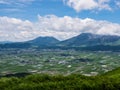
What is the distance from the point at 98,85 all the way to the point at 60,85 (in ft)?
39.7

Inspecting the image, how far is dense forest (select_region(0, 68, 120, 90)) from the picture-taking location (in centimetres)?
9250

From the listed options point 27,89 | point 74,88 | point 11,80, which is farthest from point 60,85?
point 11,80

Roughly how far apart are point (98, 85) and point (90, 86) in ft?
8.49

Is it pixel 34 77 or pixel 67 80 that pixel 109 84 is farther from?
pixel 34 77

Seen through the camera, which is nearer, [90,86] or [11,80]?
[90,86]

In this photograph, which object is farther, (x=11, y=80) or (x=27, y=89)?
(x=11, y=80)

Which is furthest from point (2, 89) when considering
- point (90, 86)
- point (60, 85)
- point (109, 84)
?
point (109, 84)

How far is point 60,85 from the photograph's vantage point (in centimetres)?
9394

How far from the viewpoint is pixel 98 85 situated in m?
94.2

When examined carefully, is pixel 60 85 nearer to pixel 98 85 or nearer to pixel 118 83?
pixel 98 85

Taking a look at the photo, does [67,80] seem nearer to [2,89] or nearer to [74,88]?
[74,88]

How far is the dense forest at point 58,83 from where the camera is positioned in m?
92.5

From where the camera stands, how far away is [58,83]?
94875 mm

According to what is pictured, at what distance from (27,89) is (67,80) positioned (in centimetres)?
1442
